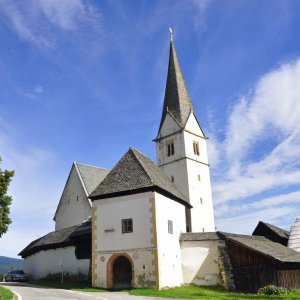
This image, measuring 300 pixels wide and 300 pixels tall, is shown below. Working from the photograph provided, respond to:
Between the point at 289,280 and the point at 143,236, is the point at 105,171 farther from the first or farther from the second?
the point at 289,280

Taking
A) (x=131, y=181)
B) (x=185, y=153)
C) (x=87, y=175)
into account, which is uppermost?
(x=185, y=153)

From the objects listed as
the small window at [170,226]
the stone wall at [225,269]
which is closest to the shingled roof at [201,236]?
the stone wall at [225,269]

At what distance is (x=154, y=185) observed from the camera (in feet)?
86.5

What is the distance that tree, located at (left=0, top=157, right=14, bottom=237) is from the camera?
Answer: 27016mm

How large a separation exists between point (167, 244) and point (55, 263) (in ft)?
38.5

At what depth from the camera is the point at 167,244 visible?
26.6 meters

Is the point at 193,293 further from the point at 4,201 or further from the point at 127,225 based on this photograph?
the point at 4,201

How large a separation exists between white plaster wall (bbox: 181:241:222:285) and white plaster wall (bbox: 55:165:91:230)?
34.7 ft

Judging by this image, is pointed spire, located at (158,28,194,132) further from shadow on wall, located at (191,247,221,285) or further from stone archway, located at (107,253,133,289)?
stone archway, located at (107,253,133,289)

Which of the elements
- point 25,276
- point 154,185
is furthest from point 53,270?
point 154,185

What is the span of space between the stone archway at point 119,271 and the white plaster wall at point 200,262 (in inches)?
160

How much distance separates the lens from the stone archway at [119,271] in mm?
26172

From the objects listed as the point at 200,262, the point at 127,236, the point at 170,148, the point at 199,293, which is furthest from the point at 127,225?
the point at 170,148

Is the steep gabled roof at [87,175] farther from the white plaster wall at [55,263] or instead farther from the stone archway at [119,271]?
the stone archway at [119,271]
